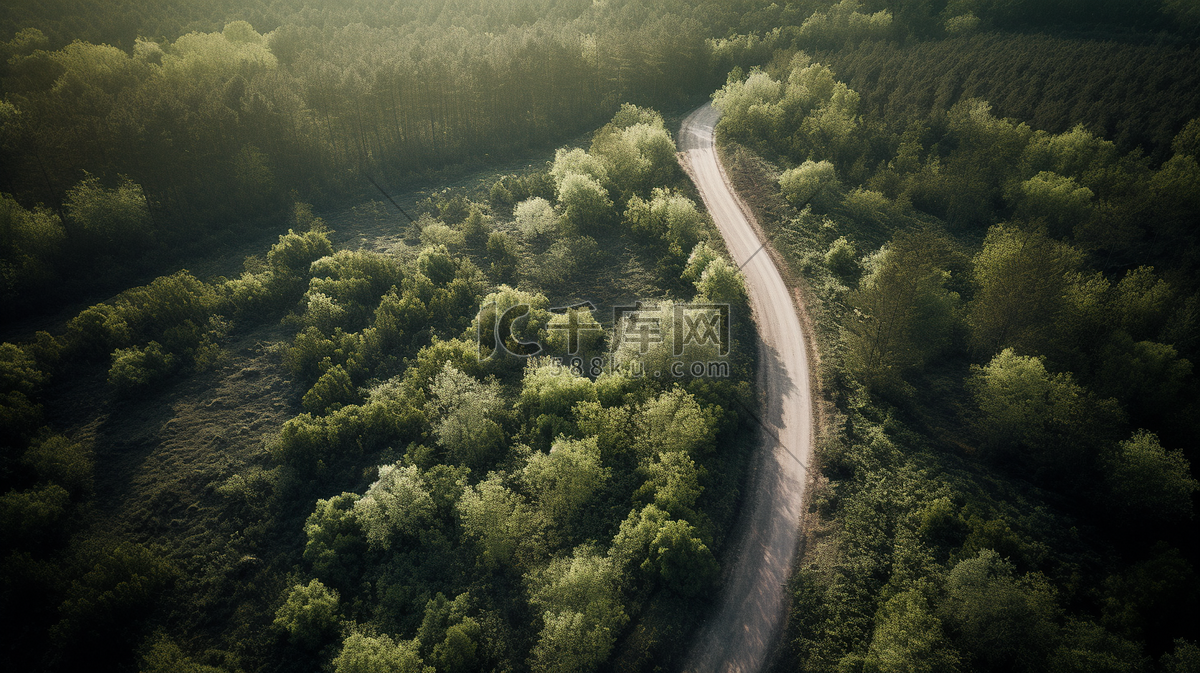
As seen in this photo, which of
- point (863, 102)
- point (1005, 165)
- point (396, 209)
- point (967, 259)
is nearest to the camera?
point (967, 259)

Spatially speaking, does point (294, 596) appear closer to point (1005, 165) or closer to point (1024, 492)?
point (1024, 492)

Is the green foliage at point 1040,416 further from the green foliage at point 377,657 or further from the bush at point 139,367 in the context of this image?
the bush at point 139,367

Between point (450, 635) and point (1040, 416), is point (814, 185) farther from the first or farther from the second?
point (450, 635)

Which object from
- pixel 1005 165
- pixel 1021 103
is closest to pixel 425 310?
pixel 1005 165

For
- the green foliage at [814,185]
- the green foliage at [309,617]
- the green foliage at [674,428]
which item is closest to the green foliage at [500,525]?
the green foliage at [309,617]

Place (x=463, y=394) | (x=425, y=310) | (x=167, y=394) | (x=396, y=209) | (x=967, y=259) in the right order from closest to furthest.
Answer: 1. (x=463, y=394)
2. (x=167, y=394)
3. (x=425, y=310)
4. (x=967, y=259)
5. (x=396, y=209)

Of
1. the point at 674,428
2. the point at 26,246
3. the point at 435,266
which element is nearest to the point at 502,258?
the point at 435,266
